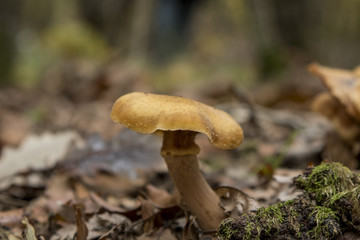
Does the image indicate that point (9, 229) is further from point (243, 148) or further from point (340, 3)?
point (340, 3)

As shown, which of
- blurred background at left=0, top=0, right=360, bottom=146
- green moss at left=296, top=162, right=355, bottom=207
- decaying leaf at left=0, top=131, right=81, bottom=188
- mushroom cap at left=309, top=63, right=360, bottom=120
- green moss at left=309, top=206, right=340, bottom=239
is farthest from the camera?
blurred background at left=0, top=0, right=360, bottom=146

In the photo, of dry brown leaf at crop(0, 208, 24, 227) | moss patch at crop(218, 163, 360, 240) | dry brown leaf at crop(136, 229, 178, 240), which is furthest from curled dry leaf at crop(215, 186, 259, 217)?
dry brown leaf at crop(0, 208, 24, 227)

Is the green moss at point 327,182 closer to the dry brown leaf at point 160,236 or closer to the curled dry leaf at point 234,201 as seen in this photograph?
the curled dry leaf at point 234,201

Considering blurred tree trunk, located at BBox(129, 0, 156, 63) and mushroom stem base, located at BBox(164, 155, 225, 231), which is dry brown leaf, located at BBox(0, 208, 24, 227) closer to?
mushroom stem base, located at BBox(164, 155, 225, 231)

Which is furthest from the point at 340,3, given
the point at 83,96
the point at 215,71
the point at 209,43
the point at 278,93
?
the point at 209,43

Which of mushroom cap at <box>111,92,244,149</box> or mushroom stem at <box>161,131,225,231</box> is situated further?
mushroom stem at <box>161,131,225,231</box>

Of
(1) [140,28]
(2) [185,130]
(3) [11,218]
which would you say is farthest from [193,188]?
(1) [140,28]

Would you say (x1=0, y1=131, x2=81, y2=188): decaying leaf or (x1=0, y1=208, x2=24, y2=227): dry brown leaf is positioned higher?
(x1=0, y1=131, x2=81, y2=188): decaying leaf
